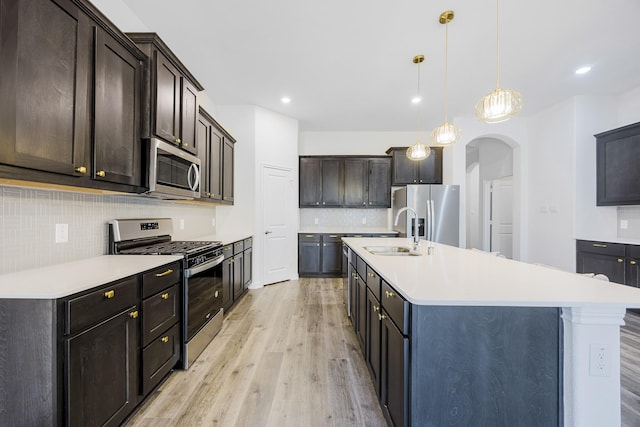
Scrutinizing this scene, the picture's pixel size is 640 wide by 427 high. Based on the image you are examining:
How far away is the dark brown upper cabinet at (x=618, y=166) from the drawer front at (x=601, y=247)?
595mm

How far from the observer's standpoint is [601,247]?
3465 mm

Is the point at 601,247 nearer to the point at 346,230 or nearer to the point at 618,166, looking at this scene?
the point at 618,166

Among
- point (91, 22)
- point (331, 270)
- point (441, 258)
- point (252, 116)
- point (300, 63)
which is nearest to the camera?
point (91, 22)

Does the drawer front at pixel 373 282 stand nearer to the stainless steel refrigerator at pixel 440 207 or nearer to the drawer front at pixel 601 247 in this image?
the stainless steel refrigerator at pixel 440 207

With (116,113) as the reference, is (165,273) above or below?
below

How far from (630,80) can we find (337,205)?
440 cm

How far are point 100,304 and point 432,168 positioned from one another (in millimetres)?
5219

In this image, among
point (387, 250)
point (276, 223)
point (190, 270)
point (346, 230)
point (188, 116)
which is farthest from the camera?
point (346, 230)

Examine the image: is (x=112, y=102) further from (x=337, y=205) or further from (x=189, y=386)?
(x=337, y=205)

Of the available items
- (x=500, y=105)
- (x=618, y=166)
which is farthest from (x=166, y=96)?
(x=618, y=166)

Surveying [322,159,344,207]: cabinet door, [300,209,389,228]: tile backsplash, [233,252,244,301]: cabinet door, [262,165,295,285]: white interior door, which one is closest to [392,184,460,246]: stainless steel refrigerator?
[300,209,389,228]: tile backsplash

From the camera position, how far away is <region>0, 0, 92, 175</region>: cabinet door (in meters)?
1.10

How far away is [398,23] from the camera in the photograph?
2436 mm

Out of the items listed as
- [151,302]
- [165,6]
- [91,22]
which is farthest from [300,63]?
[151,302]
